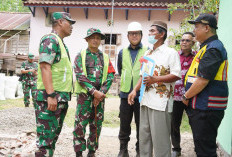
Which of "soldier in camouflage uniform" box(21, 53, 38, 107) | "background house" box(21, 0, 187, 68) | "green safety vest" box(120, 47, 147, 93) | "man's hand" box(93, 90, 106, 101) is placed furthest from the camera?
"background house" box(21, 0, 187, 68)

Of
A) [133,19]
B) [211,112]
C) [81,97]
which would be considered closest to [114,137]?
[81,97]

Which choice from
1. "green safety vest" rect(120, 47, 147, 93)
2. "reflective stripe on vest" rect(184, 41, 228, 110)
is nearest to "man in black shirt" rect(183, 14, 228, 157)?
"reflective stripe on vest" rect(184, 41, 228, 110)

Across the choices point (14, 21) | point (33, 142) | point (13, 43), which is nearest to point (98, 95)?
point (33, 142)

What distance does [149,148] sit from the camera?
9.83 ft

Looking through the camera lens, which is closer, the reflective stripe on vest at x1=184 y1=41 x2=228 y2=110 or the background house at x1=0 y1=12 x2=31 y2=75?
the reflective stripe on vest at x1=184 y1=41 x2=228 y2=110

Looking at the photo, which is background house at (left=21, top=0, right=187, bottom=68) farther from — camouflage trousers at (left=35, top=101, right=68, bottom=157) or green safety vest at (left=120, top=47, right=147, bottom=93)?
camouflage trousers at (left=35, top=101, right=68, bottom=157)

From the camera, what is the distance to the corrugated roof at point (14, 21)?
1639cm

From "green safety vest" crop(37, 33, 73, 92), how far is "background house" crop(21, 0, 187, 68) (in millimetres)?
10667

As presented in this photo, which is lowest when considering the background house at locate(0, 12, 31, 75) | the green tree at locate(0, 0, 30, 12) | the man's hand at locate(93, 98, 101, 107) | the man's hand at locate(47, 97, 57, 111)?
the man's hand at locate(93, 98, 101, 107)

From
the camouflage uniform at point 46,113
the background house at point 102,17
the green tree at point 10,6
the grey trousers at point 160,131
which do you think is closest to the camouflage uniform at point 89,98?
the camouflage uniform at point 46,113

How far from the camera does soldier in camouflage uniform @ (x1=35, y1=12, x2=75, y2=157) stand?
280cm

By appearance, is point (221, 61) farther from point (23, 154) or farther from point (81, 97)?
point (23, 154)

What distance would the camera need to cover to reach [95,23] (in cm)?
1425

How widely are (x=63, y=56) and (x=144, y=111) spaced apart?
1229 millimetres
